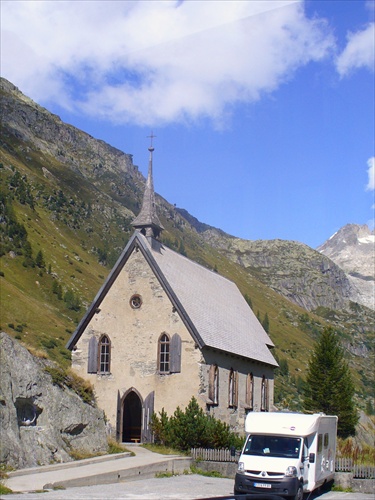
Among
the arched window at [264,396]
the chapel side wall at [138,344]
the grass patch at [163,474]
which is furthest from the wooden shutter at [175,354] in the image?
the arched window at [264,396]

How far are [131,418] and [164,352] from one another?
17.1 feet

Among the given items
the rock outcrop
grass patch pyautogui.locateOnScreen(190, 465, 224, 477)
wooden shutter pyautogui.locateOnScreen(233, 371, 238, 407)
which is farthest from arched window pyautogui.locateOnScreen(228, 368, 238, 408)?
the rock outcrop

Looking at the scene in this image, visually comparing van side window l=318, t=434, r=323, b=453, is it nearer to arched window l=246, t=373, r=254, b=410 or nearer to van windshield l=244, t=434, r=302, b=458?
van windshield l=244, t=434, r=302, b=458

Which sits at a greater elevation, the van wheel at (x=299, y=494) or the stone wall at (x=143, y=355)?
the stone wall at (x=143, y=355)

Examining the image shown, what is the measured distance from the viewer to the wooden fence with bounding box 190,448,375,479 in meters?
26.8

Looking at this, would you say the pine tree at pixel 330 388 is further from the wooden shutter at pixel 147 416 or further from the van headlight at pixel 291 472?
the van headlight at pixel 291 472

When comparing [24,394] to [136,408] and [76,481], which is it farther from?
[136,408]

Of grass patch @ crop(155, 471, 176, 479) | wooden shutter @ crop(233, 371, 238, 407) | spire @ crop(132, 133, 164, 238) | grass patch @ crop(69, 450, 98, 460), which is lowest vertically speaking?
grass patch @ crop(155, 471, 176, 479)

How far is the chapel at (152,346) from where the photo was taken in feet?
116

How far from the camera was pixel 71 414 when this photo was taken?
28062 millimetres

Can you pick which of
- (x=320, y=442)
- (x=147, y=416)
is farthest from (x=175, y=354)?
(x=320, y=442)

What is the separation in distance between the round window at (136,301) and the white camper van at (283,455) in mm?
15052

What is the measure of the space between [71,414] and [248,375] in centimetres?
1632

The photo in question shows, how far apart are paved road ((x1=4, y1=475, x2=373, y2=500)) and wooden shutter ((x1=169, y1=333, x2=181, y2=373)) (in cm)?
885
